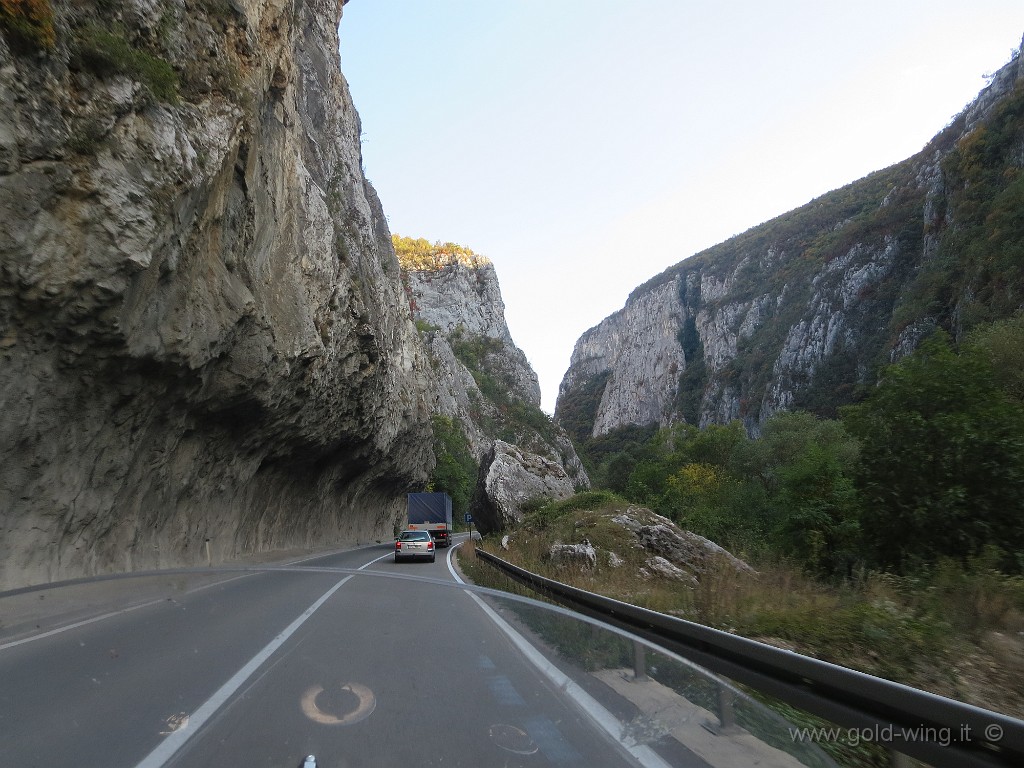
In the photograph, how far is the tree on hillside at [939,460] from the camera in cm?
1187

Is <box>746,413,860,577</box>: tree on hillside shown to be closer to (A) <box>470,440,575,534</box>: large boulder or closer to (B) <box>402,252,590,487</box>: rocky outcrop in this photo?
(A) <box>470,440,575,534</box>: large boulder

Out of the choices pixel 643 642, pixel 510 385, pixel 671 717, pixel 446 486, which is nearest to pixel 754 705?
pixel 671 717

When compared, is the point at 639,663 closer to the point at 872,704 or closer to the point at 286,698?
the point at 872,704

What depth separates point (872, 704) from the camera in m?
3.58

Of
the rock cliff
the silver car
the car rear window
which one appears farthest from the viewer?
the rock cliff

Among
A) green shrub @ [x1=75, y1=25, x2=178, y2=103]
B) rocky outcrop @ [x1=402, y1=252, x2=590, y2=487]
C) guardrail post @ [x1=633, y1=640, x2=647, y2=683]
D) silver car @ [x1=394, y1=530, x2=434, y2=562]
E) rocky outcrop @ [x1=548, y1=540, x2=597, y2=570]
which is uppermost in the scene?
rocky outcrop @ [x1=402, y1=252, x2=590, y2=487]

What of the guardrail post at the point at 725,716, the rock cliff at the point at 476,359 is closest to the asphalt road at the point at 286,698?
the guardrail post at the point at 725,716

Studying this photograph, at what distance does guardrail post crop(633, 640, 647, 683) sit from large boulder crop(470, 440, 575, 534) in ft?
87.6

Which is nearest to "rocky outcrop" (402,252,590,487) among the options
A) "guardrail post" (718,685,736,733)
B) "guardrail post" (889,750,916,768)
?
"guardrail post" (718,685,736,733)

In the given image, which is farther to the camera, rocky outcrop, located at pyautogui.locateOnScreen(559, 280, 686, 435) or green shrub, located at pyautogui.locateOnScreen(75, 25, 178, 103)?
rocky outcrop, located at pyautogui.locateOnScreen(559, 280, 686, 435)

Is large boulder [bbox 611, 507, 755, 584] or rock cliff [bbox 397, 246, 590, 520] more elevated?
rock cliff [bbox 397, 246, 590, 520]

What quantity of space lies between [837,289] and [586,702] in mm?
98937

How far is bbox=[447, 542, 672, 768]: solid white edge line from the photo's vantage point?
3.91 metres

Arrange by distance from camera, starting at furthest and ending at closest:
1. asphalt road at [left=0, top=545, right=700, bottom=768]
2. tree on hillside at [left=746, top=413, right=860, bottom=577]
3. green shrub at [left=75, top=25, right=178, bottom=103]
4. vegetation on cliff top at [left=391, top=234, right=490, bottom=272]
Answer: vegetation on cliff top at [left=391, top=234, right=490, bottom=272], tree on hillside at [left=746, top=413, right=860, bottom=577], green shrub at [left=75, top=25, right=178, bottom=103], asphalt road at [left=0, top=545, right=700, bottom=768]
